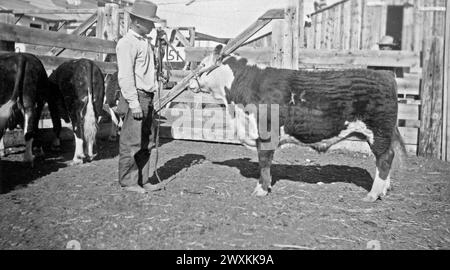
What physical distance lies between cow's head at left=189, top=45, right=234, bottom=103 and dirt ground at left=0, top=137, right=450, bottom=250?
1.29m

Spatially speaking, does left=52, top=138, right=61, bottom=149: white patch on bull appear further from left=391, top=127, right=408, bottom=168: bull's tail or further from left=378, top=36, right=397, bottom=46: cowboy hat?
left=378, top=36, right=397, bottom=46: cowboy hat

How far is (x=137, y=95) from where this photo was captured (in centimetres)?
487

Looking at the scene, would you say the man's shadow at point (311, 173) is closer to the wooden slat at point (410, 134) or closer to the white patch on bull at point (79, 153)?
the wooden slat at point (410, 134)

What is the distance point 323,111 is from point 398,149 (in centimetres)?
127

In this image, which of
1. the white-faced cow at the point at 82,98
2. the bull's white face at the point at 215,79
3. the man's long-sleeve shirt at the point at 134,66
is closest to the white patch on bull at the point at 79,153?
the white-faced cow at the point at 82,98

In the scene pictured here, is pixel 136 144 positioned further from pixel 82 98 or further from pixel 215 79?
pixel 82 98

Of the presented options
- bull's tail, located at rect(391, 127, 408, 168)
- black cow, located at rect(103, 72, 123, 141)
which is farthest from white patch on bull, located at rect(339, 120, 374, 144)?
black cow, located at rect(103, 72, 123, 141)

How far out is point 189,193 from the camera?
5.26 metres

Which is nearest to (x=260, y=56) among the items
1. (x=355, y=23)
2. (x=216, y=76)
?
(x=216, y=76)

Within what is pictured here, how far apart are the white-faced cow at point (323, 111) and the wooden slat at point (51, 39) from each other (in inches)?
161

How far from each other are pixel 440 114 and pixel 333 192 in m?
3.54

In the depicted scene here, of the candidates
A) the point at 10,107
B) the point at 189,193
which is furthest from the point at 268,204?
the point at 10,107

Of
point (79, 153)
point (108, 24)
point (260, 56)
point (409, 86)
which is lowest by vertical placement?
point (79, 153)
